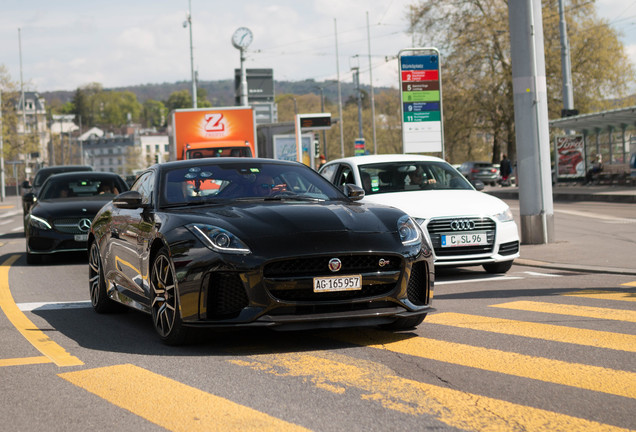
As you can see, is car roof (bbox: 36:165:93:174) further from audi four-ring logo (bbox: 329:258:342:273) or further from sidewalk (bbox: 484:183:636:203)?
audi four-ring logo (bbox: 329:258:342:273)

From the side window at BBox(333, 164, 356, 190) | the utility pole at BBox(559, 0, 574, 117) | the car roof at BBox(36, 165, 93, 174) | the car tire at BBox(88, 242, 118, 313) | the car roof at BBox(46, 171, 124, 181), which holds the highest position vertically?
the utility pole at BBox(559, 0, 574, 117)

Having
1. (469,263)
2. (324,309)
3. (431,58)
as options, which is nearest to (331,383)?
(324,309)

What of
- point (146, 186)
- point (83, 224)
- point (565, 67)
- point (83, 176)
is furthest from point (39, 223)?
point (565, 67)

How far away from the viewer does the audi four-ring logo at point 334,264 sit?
6188 millimetres

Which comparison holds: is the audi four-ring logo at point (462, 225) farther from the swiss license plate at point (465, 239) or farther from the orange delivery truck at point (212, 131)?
the orange delivery truck at point (212, 131)

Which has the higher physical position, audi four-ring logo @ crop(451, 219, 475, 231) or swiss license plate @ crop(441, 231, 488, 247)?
audi four-ring logo @ crop(451, 219, 475, 231)

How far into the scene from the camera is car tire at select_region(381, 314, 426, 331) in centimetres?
694

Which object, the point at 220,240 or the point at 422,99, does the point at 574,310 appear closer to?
the point at 220,240

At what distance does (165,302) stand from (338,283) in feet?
4.49

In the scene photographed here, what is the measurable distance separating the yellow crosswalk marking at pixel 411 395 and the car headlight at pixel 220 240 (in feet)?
2.40

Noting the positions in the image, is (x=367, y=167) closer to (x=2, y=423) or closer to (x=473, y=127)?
(x=2, y=423)

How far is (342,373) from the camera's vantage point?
558cm

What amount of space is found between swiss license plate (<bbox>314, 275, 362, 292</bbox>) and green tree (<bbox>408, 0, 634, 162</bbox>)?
45.9 meters

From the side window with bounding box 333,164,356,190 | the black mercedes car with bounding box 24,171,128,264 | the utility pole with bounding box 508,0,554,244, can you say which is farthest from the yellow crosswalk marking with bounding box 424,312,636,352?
the black mercedes car with bounding box 24,171,128,264
